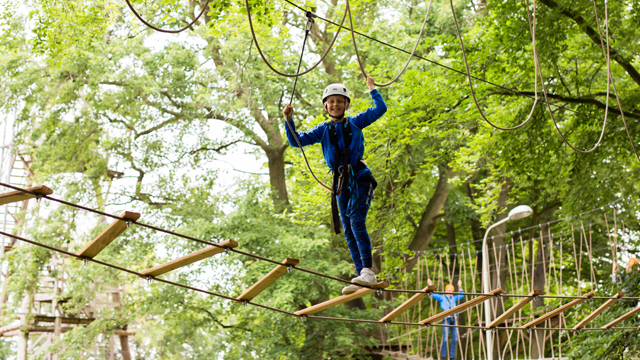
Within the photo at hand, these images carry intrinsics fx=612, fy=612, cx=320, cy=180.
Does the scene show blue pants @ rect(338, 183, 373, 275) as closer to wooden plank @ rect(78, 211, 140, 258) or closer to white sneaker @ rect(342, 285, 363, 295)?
white sneaker @ rect(342, 285, 363, 295)

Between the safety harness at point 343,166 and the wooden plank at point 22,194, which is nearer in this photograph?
the wooden plank at point 22,194

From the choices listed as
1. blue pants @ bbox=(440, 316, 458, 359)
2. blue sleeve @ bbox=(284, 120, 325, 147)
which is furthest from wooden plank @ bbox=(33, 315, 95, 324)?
blue sleeve @ bbox=(284, 120, 325, 147)

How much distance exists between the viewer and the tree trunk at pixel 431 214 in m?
11.9

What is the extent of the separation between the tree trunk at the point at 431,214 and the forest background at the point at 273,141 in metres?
0.04

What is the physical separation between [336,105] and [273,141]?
8600mm

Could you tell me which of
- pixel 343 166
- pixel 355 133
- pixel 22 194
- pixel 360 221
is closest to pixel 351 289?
pixel 360 221

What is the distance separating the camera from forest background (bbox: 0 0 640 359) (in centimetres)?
794

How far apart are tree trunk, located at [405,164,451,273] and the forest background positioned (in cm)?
4

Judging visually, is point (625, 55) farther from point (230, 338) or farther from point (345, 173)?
point (230, 338)

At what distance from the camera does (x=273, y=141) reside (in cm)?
1233

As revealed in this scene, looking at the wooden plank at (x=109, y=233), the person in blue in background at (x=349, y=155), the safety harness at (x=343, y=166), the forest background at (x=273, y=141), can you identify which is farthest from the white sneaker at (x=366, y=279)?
the forest background at (x=273, y=141)

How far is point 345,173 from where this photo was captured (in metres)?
3.82

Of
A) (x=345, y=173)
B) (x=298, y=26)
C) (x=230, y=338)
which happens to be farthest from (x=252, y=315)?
(x=345, y=173)

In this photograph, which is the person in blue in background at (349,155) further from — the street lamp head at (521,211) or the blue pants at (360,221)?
the street lamp head at (521,211)
